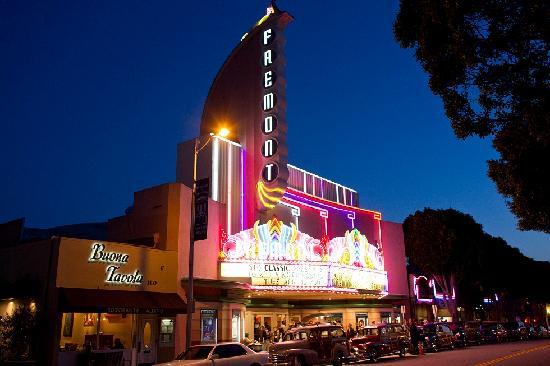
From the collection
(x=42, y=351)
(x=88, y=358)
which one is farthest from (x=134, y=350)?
(x=42, y=351)

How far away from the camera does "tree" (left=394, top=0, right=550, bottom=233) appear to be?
480 inches

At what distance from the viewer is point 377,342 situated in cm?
2658

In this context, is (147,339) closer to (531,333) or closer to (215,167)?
(215,167)

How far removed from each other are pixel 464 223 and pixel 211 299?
3530 centimetres

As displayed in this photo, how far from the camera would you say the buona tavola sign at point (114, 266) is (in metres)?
21.0

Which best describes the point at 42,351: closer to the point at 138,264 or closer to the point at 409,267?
the point at 138,264

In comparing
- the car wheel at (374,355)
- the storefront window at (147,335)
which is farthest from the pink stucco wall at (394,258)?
the storefront window at (147,335)

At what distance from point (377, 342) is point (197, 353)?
1251 cm

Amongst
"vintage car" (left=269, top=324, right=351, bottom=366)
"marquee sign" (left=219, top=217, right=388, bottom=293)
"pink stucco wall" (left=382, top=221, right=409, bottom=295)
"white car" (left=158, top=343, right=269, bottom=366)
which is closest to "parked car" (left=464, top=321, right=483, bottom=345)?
"pink stucco wall" (left=382, top=221, right=409, bottom=295)

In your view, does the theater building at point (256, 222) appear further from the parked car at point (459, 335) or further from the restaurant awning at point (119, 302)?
the parked car at point (459, 335)

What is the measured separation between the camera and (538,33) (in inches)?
467

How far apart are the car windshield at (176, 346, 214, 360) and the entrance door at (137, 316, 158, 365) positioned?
21.9ft

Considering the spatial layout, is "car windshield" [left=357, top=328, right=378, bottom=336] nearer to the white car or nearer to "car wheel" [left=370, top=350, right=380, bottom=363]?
"car wheel" [left=370, top=350, right=380, bottom=363]

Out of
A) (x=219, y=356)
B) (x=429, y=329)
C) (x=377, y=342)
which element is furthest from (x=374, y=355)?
(x=219, y=356)
